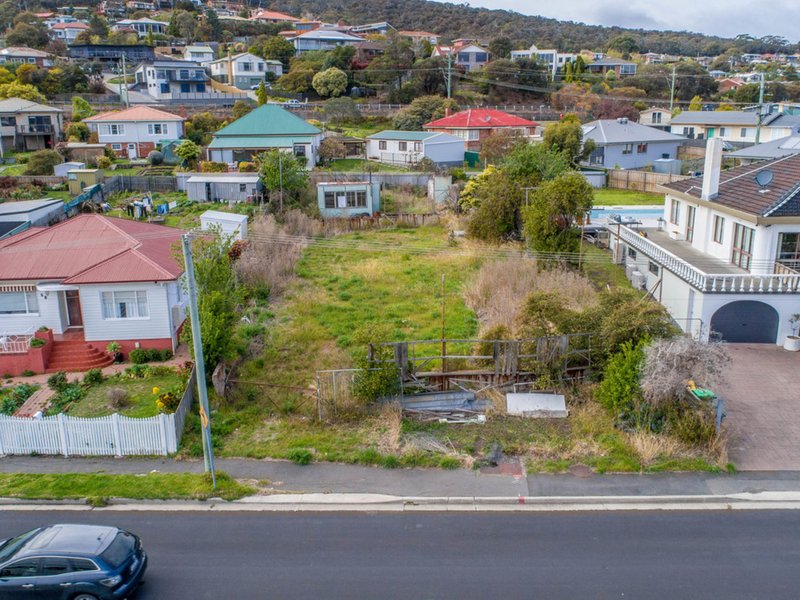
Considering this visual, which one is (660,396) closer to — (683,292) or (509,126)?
(683,292)

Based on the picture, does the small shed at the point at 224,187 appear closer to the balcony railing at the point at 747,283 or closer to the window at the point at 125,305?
the window at the point at 125,305

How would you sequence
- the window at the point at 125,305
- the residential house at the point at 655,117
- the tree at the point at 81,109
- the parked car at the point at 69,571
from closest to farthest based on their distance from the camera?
the parked car at the point at 69,571 < the window at the point at 125,305 < the tree at the point at 81,109 < the residential house at the point at 655,117

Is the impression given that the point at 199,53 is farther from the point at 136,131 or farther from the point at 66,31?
the point at 136,131

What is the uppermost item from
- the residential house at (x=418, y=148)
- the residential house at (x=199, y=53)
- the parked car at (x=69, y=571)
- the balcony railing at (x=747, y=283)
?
the residential house at (x=199, y=53)

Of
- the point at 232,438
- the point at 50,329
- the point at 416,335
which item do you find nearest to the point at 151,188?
the point at 50,329

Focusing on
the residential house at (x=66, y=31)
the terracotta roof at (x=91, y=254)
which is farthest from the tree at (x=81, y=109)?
the residential house at (x=66, y=31)

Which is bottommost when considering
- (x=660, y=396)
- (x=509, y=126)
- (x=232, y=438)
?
(x=232, y=438)
